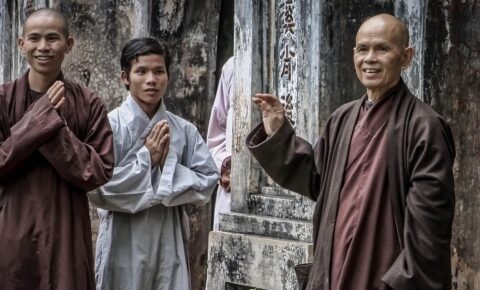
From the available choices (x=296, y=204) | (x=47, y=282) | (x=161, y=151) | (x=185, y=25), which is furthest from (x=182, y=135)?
(x=185, y=25)

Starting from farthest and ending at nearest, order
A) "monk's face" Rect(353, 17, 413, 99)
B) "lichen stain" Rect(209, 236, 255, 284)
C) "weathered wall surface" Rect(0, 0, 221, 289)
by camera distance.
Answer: "weathered wall surface" Rect(0, 0, 221, 289) → "lichen stain" Rect(209, 236, 255, 284) → "monk's face" Rect(353, 17, 413, 99)

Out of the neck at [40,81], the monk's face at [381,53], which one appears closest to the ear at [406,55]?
the monk's face at [381,53]

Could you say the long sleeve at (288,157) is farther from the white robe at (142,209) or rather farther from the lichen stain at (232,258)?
the lichen stain at (232,258)

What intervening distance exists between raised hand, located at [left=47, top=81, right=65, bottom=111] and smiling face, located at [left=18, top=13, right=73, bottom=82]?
0.67ft

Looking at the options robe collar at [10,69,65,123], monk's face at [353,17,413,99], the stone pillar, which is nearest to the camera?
monk's face at [353,17,413,99]

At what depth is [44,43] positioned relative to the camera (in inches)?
220

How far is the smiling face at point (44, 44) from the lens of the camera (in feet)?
18.3

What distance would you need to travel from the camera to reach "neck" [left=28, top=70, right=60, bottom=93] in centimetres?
564

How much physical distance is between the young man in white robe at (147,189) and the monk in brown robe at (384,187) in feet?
4.05

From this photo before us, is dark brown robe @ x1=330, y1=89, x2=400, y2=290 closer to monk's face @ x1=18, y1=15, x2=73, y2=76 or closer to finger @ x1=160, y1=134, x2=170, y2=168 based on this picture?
finger @ x1=160, y1=134, x2=170, y2=168

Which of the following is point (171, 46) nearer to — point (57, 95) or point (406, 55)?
point (57, 95)

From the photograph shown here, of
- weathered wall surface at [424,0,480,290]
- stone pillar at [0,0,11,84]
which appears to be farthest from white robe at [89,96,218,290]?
stone pillar at [0,0,11,84]

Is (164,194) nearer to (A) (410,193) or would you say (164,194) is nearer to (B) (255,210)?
(B) (255,210)

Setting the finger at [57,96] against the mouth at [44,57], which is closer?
the finger at [57,96]
